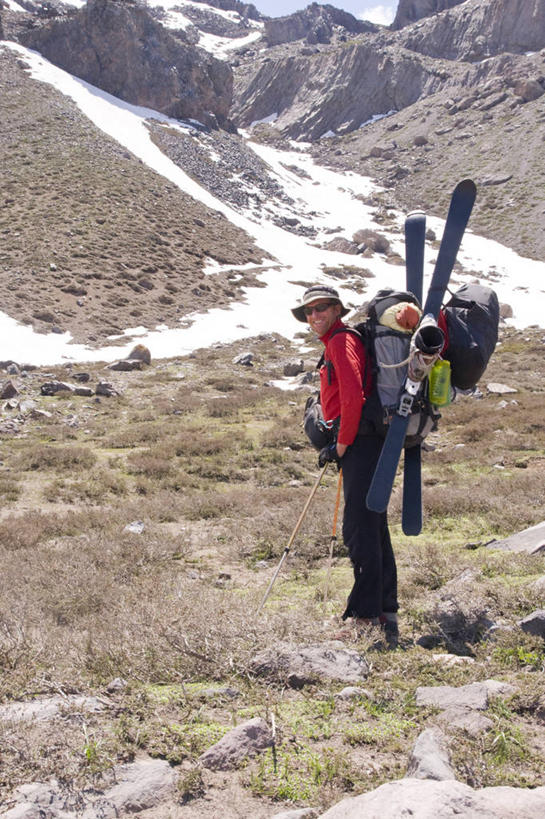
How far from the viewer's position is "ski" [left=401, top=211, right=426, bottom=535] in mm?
4465

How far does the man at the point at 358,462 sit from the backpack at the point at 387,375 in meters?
0.04

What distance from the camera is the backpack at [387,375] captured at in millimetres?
4070

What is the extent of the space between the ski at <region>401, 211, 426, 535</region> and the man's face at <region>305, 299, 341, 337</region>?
63 cm

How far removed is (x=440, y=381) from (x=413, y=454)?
81cm

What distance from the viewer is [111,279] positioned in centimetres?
3331

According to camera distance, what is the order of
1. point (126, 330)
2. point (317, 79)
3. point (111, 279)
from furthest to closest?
point (317, 79) → point (111, 279) → point (126, 330)

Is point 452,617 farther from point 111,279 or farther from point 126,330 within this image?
point 111,279

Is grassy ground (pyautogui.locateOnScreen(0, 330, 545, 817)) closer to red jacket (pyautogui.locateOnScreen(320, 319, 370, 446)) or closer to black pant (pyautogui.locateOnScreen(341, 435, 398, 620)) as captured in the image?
black pant (pyautogui.locateOnScreen(341, 435, 398, 620))

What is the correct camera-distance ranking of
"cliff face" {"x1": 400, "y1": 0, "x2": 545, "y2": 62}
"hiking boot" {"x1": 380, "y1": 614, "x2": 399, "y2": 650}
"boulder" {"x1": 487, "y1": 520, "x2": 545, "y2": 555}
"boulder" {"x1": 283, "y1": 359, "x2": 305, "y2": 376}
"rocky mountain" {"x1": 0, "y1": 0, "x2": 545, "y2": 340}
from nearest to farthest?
"hiking boot" {"x1": 380, "y1": 614, "x2": 399, "y2": 650} < "boulder" {"x1": 487, "y1": 520, "x2": 545, "y2": 555} < "boulder" {"x1": 283, "y1": 359, "x2": 305, "y2": 376} < "rocky mountain" {"x1": 0, "y1": 0, "x2": 545, "y2": 340} < "cliff face" {"x1": 400, "y1": 0, "x2": 545, "y2": 62}

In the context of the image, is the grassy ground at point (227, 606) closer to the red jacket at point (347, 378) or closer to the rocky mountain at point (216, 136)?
the red jacket at point (347, 378)

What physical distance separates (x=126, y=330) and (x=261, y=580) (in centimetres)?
2427

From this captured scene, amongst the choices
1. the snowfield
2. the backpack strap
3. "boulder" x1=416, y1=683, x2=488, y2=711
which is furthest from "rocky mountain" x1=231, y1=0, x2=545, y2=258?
"boulder" x1=416, y1=683, x2=488, y2=711

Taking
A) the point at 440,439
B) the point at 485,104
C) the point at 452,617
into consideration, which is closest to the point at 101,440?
the point at 440,439

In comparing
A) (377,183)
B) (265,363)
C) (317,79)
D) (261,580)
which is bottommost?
(261,580)
